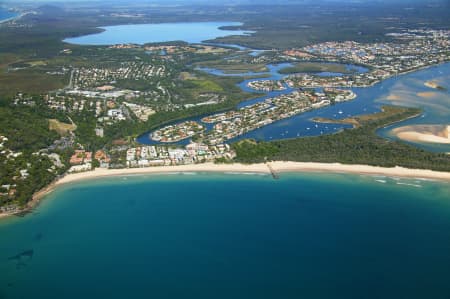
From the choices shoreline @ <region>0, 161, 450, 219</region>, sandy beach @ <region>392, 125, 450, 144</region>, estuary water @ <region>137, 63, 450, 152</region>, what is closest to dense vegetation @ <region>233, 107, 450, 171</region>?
shoreline @ <region>0, 161, 450, 219</region>

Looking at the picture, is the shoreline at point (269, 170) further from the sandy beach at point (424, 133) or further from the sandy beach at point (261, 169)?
the sandy beach at point (424, 133)

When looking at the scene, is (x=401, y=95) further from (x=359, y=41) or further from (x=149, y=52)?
(x=149, y=52)

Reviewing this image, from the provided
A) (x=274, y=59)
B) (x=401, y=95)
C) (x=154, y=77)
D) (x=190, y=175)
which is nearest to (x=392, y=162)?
(x=190, y=175)

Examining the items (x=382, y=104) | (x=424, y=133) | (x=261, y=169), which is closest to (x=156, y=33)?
(x=382, y=104)

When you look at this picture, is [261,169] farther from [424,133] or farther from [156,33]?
[156,33]

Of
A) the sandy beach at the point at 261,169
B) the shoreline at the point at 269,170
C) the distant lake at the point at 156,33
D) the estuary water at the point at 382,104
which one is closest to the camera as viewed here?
the shoreline at the point at 269,170

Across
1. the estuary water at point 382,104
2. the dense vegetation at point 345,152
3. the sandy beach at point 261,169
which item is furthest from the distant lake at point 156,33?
the sandy beach at point 261,169
